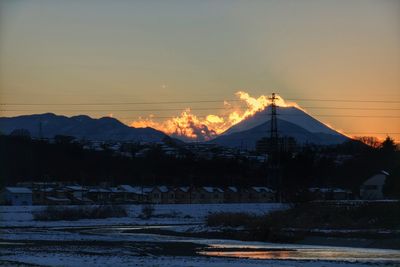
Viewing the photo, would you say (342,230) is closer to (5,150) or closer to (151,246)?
(151,246)

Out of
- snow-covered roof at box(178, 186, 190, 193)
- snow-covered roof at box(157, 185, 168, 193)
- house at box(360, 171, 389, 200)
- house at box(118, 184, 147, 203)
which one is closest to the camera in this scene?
house at box(360, 171, 389, 200)

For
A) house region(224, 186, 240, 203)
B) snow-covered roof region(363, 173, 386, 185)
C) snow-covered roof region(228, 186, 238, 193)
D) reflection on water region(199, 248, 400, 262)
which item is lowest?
house region(224, 186, 240, 203)

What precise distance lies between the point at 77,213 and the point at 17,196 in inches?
1625

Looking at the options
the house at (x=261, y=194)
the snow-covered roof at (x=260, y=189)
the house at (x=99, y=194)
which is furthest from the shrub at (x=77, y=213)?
the snow-covered roof at (x=260, y=189)

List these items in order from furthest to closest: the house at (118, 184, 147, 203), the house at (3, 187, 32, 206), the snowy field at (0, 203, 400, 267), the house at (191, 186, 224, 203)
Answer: the house at (191, 186, 224, 203), the house at (118, 184, 147, 203), the house at (3, 187, 32, 206), the snowy field at (0, 203, 400, 267)

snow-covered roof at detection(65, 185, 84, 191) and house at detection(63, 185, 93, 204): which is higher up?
snow-covered roof at detection(65, 185, 84, 191)

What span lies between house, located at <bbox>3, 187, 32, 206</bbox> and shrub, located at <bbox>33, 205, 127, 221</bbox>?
35.5 m

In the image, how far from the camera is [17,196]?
4318 inches

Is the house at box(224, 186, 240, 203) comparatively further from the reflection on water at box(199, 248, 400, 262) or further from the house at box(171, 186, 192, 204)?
the reflection on water at box(199, 248, 400, 262)

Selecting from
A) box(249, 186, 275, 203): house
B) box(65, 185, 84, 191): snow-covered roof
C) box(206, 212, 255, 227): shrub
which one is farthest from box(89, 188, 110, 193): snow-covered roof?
box(206, 212, 255, 227): shrub

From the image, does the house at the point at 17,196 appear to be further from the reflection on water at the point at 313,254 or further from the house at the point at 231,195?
the reflection on water at the point at 313,254

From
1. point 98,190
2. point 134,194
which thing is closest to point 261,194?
point 134,194

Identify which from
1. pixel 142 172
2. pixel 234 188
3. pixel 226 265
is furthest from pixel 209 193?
pixel 226 265

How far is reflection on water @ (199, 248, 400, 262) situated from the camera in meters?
28.2
